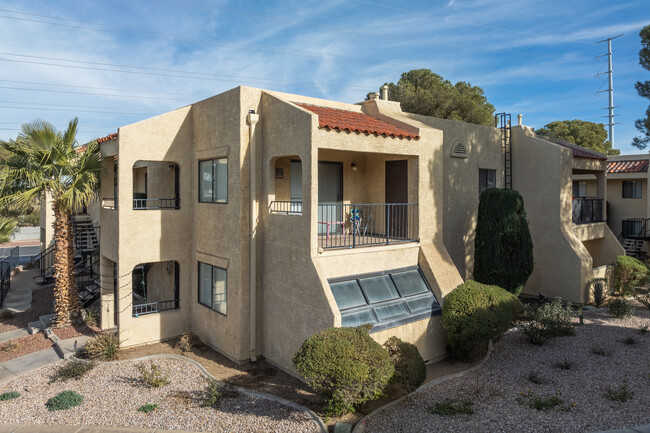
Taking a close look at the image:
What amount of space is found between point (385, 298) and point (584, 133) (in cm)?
3521

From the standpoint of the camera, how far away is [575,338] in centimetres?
1206

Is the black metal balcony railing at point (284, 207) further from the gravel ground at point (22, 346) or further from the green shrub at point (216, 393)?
the gravel ground at point (22, 346)

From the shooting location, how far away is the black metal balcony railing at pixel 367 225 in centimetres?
1194

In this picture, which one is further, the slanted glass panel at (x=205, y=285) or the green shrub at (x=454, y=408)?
the slanted glass panel at (x=205, y=285)

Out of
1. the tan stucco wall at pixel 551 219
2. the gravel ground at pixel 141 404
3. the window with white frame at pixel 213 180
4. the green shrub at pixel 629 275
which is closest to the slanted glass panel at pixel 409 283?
the gravel ground at pixel 141 404

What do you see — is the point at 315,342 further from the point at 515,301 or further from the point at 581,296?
the point at 581,296

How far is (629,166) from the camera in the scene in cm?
2500

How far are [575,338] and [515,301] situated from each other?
8.47 feet

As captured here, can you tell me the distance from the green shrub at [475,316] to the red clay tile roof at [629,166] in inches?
750

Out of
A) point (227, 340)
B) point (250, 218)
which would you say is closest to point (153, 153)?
point (250, 218)

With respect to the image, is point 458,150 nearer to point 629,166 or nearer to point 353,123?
point 353,123

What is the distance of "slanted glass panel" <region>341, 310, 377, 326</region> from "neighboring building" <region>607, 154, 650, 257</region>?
815 inches

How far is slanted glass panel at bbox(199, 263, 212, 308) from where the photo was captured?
12.8m

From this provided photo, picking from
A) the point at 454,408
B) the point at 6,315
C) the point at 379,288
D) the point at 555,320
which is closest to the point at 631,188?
the point at 555,320
